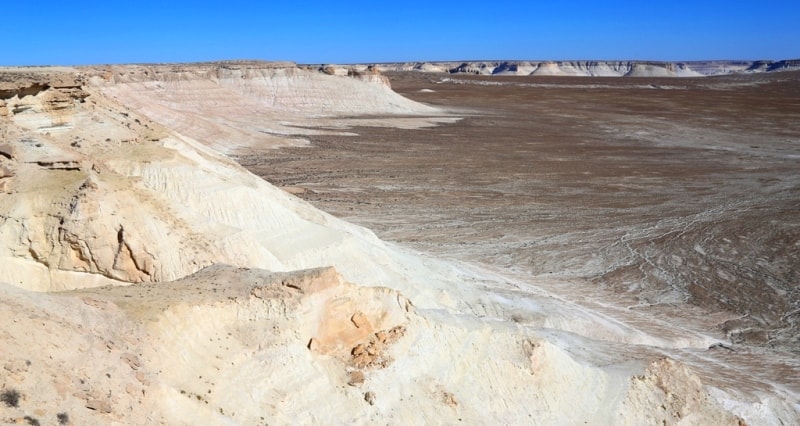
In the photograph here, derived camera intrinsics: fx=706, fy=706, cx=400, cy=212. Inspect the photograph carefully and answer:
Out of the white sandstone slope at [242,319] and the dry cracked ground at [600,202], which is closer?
the white sandstone slope at [242,319]

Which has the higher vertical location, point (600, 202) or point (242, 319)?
point (242, 319)

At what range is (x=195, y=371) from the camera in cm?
709

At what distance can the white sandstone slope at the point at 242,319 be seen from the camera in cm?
657

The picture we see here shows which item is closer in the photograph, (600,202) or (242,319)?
(242,319)

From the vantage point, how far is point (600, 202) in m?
28.9

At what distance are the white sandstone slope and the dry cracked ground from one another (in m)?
3.16

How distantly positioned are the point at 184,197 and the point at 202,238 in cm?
199

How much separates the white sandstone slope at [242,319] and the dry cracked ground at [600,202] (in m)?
3.16

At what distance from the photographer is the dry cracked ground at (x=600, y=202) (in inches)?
749

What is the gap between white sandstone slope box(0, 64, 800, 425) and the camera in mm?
6570

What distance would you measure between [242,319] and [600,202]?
23393 millimetres

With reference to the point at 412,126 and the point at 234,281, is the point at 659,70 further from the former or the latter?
the point at 234,281

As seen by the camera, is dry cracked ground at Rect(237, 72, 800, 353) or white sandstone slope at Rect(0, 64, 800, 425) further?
dry cracked ground at Rect(237, 72, 800, 353)

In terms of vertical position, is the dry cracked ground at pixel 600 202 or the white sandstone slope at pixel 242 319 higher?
the white sandstone slope at pixel 242 319
